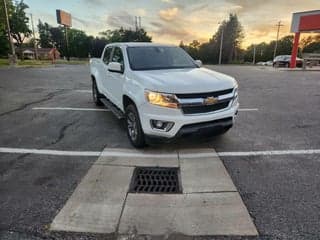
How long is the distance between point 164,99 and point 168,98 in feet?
0.21

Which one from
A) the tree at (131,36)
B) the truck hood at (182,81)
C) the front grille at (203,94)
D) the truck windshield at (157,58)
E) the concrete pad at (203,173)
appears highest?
the tree at (131,36)

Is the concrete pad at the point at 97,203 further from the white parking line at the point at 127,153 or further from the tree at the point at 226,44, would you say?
the tree at the point at 226,44

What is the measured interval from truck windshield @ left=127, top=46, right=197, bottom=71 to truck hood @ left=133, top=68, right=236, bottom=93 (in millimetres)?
395

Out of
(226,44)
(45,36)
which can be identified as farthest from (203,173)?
(45,36)

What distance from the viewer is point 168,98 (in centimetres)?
409

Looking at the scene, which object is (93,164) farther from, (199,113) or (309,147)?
(309,147)

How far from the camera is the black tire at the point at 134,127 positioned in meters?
4.55

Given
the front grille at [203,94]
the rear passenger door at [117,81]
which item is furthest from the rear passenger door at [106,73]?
the front grille at [203,94]

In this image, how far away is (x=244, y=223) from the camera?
283 centimetres

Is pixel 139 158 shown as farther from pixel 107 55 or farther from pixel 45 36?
pixel 45 36

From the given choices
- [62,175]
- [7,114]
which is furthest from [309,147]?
[7,114]

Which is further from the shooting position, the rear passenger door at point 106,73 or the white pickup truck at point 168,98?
the rear passenger door at point 106,73

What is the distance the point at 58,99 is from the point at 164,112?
667cm

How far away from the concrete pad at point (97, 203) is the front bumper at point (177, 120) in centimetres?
74
